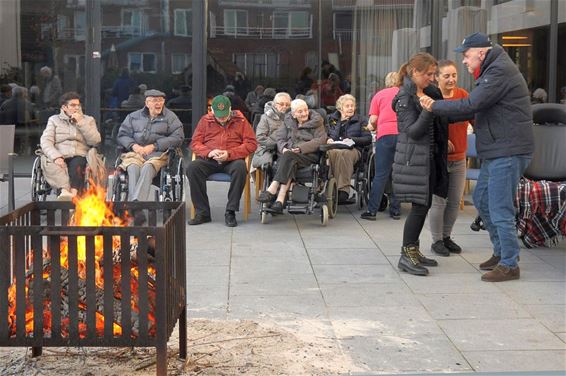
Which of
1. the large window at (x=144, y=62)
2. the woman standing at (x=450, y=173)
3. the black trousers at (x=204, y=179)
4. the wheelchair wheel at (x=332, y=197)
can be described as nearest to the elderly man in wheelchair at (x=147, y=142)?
the black trousers at (x=204, y=179)

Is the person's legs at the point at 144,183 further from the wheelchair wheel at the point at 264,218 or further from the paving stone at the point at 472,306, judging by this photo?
the paving stone at the point at 472,306

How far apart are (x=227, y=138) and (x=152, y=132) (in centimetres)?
85

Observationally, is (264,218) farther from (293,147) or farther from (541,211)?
(541,211)

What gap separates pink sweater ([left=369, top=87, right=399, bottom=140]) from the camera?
9.61 metres

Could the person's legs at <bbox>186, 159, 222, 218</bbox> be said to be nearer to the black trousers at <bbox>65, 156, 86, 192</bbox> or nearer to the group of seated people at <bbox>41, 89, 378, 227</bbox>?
the group of seated people at <bbox>41, 89, 378, 227</bbox>

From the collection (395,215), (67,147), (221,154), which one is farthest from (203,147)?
(395,215)

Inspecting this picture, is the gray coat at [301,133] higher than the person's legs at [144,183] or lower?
higher

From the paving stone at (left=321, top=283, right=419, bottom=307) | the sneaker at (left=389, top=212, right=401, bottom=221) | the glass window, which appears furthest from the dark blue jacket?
the glass window

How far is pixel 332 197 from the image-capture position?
10.0 metres

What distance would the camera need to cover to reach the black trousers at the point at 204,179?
9.52 m

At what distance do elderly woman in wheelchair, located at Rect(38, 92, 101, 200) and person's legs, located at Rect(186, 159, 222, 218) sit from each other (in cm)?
118

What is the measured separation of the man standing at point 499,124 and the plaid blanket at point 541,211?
118cm

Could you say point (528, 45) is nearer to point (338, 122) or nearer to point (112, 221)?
point (338, 122)

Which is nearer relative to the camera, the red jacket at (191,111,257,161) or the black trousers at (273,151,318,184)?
the black trousers at (273,151,318,184)
